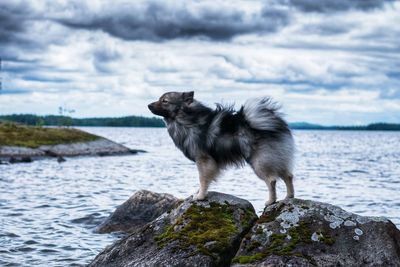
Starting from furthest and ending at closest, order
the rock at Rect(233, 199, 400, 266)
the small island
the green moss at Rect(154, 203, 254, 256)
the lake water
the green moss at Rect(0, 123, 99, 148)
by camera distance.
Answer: the green moss at Rect(0, 123, 99, 148)
the small island
the lake water
the green moss at Rect(154, 203, 254, 256)
the rock at Rect(233, 199, 400, 266)

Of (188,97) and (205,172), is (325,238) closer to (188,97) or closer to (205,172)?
(205,172)

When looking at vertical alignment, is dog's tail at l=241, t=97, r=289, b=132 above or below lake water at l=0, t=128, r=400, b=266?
above

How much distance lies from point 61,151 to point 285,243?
51619mm

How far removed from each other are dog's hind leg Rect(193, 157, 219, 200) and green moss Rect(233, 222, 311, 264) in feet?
6.80

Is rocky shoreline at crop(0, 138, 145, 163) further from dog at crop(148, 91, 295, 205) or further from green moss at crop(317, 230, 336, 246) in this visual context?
green moss at crop(317, 230, 336, 246)

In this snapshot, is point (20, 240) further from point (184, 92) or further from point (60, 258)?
point (184, 92)

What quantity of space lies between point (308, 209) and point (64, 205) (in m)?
15.6

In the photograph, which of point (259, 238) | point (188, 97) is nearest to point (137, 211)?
point (188, 97)

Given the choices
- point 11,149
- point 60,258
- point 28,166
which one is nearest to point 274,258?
point 60,258

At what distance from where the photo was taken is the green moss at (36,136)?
56.6 metres

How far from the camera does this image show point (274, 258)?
851 cm

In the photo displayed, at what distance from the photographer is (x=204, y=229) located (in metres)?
9.80

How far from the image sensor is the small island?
177ft

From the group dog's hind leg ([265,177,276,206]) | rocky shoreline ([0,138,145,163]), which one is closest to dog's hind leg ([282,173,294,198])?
dog's hind leg ([265,177,276,206])
